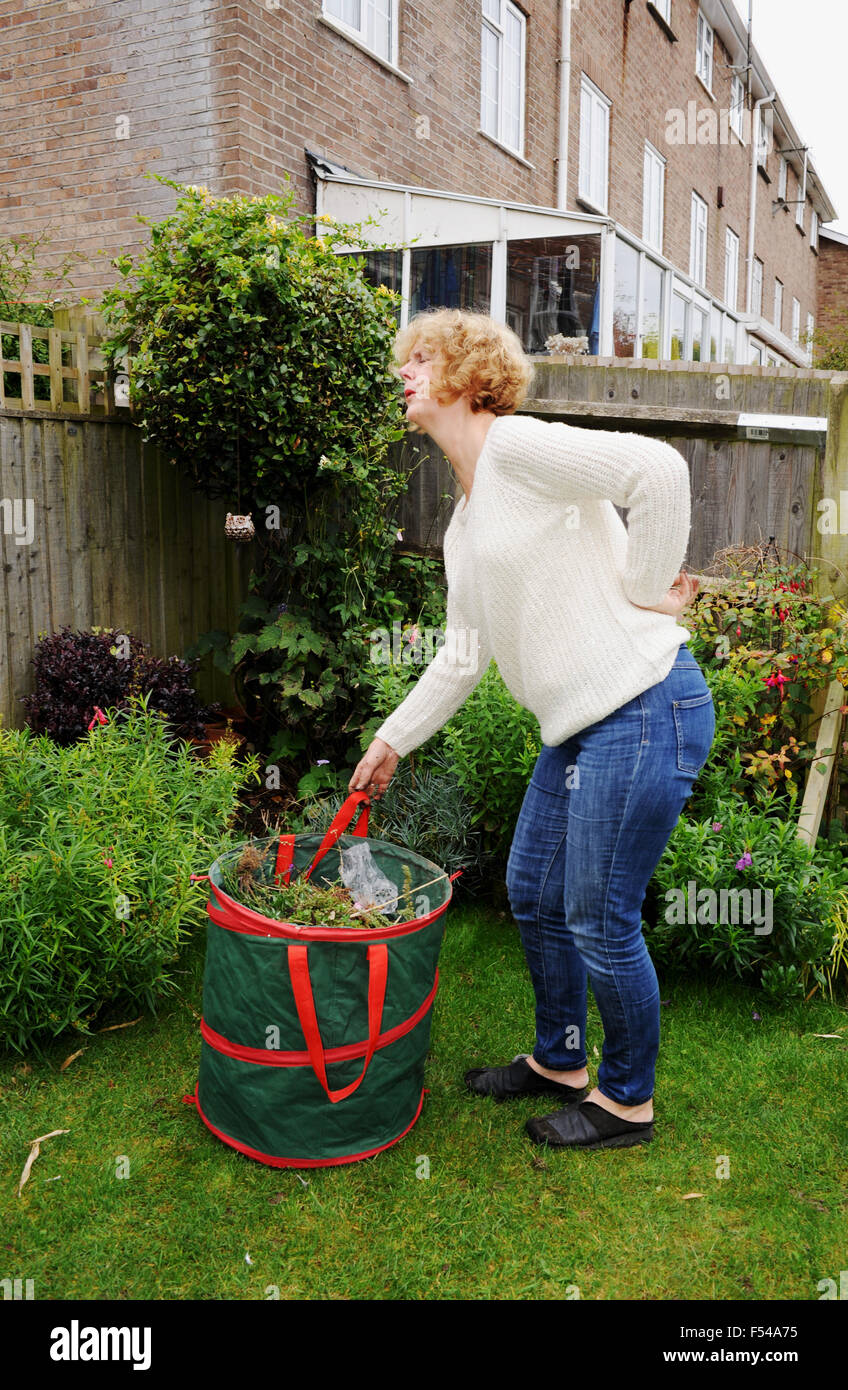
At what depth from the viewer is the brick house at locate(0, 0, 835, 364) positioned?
6.86 m

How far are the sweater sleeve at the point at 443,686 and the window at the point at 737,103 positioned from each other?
1976cm

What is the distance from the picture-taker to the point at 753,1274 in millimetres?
2041

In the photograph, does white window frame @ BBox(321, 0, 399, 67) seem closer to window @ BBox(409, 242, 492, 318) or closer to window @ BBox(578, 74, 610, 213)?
window @ BBox(409, 242, 492, 318)

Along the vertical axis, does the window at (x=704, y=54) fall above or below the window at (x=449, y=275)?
above

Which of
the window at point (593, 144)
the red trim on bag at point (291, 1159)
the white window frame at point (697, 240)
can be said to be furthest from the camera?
the white window frame at point (697, 240)

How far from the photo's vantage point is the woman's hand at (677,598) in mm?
2151

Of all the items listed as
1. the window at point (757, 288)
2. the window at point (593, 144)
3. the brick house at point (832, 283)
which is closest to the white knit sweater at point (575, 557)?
the window at point (593, 144)

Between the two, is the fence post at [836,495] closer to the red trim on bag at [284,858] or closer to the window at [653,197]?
the red trim on bag at [284,858]

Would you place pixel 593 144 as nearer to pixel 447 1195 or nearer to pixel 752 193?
pixel 752 193

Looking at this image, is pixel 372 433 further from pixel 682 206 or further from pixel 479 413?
pixel 682 206

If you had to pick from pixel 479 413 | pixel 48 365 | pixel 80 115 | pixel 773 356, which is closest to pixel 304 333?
Answer: pixel 48 365

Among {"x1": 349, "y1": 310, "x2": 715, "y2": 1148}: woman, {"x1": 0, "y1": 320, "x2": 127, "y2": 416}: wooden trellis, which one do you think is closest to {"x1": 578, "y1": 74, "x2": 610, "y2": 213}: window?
{"x1": 0, "y1": 320, "x2": 127, "y2": 416}: wooden trellis

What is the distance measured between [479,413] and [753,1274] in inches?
74.9

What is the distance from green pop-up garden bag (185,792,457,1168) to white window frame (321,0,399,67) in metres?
7.49
